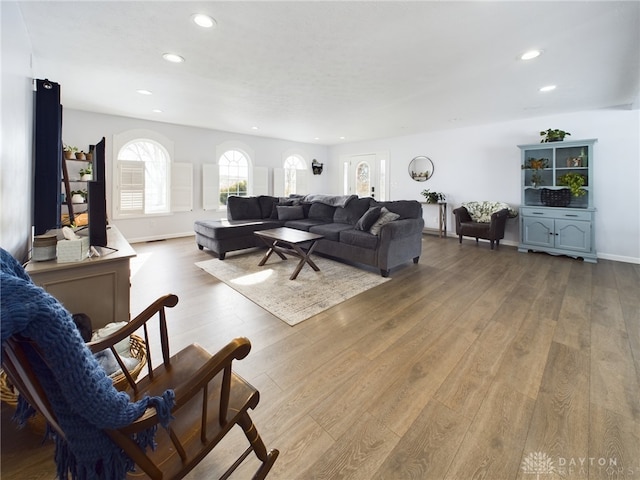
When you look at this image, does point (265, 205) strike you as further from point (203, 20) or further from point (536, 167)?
point (536, 167)

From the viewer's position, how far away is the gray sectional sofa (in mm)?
3809

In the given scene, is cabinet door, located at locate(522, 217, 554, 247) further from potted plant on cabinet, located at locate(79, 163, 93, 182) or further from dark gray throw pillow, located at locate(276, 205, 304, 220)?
potted plant on cabinet, located at locate(79, 163, 93, 182)

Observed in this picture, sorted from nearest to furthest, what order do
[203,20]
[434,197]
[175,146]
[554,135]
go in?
[203,20], [554,135], [175,146], [434,197]

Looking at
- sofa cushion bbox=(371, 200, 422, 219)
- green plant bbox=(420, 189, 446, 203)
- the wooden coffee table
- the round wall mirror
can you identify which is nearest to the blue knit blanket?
the wooden coffee table

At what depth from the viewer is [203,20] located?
7.36 feet

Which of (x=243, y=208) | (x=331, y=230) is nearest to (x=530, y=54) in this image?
(x=331, y=230)

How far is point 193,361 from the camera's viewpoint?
4.24 ft

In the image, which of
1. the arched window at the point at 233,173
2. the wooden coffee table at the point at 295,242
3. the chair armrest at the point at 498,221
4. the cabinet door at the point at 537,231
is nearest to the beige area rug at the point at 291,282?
the wooden coffee table at the point at 295,242

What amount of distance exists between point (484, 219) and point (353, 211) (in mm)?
2957

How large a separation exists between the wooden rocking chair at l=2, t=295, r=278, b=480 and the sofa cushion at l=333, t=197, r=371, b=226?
12.3 feet

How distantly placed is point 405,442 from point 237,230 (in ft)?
12.6

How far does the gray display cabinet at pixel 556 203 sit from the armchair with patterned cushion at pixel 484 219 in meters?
0.31

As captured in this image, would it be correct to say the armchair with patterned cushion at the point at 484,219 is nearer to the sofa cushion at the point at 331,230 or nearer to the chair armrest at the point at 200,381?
the sofa cushion at the point at 331,230

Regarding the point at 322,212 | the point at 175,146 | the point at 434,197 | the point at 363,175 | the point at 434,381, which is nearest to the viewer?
the point at 434,381
